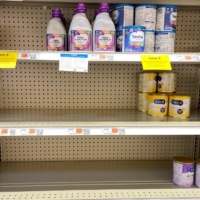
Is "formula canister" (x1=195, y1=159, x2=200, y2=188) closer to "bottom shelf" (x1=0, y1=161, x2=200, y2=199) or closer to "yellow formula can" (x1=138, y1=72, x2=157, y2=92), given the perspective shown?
"bottom shelf" (x1=0, y1=161, x2=200, y2=199)

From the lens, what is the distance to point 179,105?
141 centimetres

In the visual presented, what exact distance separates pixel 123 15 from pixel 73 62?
0.40m

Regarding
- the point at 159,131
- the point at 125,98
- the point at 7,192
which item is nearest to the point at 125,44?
the point at 159,131

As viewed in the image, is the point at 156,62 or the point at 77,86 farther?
the point at 77,86

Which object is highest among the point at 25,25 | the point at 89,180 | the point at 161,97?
the point at 25,25

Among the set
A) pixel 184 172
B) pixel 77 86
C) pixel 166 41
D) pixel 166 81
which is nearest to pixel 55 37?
pixel 77 86

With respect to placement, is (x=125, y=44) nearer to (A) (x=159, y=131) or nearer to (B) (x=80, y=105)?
(A) (x=159, y=131)

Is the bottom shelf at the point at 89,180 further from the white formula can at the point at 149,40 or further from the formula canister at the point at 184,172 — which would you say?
the white formula can at the point at 149,40

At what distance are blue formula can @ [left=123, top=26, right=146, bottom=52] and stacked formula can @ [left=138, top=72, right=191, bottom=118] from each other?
342mm

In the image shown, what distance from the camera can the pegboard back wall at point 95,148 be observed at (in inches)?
70.7

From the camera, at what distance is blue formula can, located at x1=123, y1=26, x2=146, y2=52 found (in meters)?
1.23

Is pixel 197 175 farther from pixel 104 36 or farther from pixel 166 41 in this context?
pixel 104 36

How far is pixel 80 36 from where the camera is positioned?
4.11 feet

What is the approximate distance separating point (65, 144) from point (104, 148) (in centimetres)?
30
